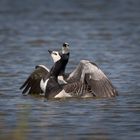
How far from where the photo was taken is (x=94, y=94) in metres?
12.6

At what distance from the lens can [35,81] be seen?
534 inches

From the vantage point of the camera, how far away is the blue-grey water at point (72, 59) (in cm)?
981

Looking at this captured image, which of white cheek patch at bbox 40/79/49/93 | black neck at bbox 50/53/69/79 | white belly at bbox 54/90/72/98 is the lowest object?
white belly at bbox 54/90/72/98

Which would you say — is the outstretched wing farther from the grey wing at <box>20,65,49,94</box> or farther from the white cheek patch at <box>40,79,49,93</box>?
the grey wing at <box>20,65,49,94</box>

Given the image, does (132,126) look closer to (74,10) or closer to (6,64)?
(6,64)

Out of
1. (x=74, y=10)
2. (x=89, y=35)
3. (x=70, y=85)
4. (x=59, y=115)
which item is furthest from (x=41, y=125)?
(x=74, y=10)

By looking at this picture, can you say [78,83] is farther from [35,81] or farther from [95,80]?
[35,81]

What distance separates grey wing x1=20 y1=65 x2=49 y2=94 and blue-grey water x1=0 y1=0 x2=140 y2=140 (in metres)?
0.18

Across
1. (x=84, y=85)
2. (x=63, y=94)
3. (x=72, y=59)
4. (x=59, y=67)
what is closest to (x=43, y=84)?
(x=59, y=67)

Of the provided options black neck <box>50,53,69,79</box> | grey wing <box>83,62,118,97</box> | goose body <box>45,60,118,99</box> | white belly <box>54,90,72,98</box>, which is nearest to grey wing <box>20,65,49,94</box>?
black neck <box>50,53,69,79</box>

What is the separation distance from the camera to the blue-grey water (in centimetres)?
981

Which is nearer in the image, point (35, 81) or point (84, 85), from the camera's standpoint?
point (84, 85)

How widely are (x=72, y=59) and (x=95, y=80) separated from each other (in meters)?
4.34

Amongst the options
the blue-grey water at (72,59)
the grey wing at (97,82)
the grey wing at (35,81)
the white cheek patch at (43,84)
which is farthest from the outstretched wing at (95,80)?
the grey wing at (35,81)
